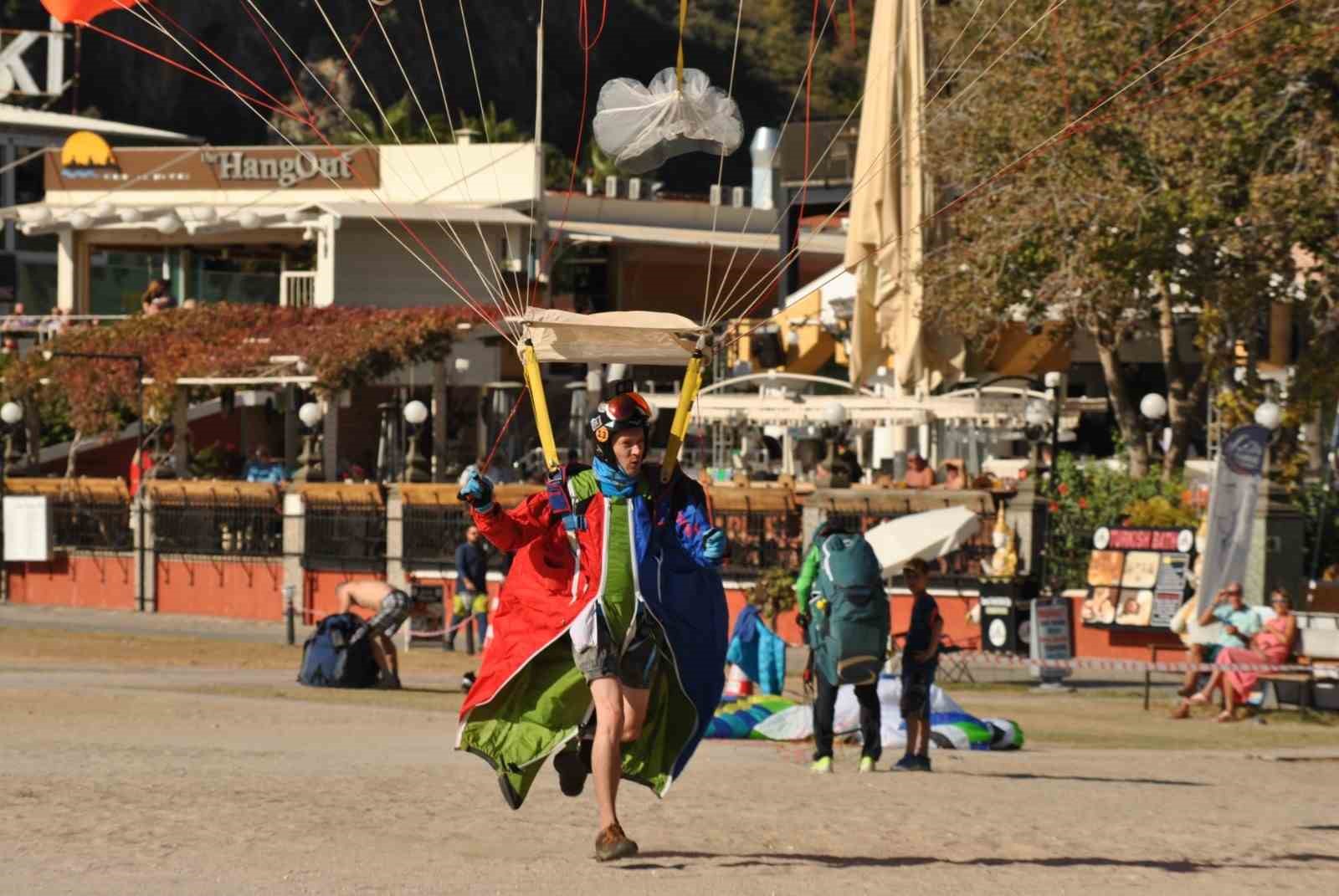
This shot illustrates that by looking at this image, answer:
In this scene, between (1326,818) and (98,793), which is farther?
(1326,818)

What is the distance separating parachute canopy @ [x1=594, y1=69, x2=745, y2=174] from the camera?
429 inches

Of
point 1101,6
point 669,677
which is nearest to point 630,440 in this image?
point 669,677

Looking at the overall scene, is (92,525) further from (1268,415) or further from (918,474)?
(1268,415)

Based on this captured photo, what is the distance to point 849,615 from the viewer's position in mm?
13617

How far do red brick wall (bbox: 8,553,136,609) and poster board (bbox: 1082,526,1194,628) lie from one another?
48.4ft

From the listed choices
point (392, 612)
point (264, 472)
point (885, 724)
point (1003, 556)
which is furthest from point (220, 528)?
point (885, 724)

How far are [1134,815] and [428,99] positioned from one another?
229 feet

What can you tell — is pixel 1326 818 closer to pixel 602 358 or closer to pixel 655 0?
pixel 602 358

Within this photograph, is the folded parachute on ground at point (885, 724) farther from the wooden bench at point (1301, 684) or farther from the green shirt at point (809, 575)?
the wooden bench at point (1301, 684)

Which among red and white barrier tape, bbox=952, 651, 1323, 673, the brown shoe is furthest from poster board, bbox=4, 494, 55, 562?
the brown shoe

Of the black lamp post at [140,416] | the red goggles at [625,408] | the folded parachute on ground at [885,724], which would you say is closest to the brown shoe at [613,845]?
the red goggles at [625,408]

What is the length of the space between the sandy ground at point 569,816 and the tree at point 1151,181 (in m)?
10.8

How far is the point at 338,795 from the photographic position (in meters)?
10.8

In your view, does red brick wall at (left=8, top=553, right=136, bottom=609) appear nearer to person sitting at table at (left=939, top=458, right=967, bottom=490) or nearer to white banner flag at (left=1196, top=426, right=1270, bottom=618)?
person sitting at table at (left=939, top=458, right=967, bottom=490)
